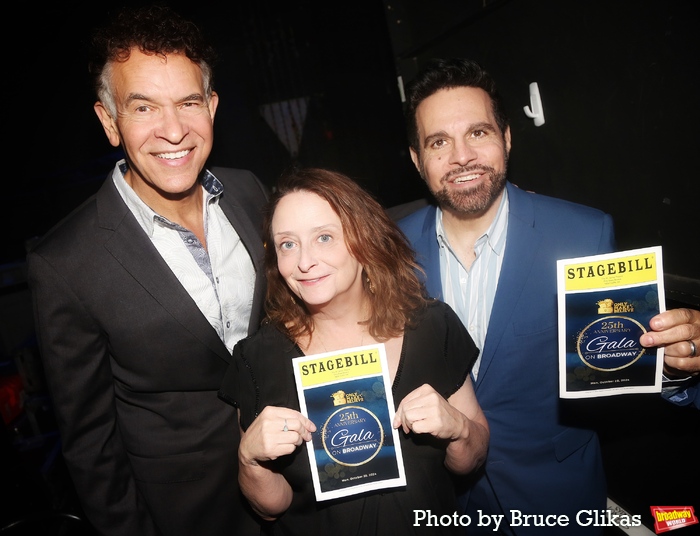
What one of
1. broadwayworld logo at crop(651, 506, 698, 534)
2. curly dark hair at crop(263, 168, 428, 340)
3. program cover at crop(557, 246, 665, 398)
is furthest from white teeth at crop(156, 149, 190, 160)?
broadwayworld logo at crop(651, 506, 698, 534)

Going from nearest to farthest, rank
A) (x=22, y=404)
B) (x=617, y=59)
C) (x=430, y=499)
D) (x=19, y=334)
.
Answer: (x=430, y=499), (x=617, y=59), (x=22, y=404), (x=19, y=334)

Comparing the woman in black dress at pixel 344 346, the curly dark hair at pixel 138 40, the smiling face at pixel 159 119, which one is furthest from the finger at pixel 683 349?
the curly dark hair at pixel 138 40

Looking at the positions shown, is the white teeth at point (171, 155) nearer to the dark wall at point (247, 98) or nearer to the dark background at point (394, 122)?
the dark background at point (394, 122)

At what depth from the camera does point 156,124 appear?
71.8 inches

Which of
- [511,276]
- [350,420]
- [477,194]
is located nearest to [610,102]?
[477,194]

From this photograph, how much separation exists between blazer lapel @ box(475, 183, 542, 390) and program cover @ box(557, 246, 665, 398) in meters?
0.31

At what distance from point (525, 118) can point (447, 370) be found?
1.53m

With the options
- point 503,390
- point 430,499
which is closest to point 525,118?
point 503,390

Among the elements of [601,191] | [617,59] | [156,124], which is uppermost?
[617,59]

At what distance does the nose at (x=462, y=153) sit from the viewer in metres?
1.94

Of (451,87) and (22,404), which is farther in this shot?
(22,404)

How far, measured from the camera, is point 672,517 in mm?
2082

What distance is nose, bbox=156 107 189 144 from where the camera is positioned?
5.96 ft

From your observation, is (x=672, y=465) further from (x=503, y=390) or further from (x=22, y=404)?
(x=22, y=404)
